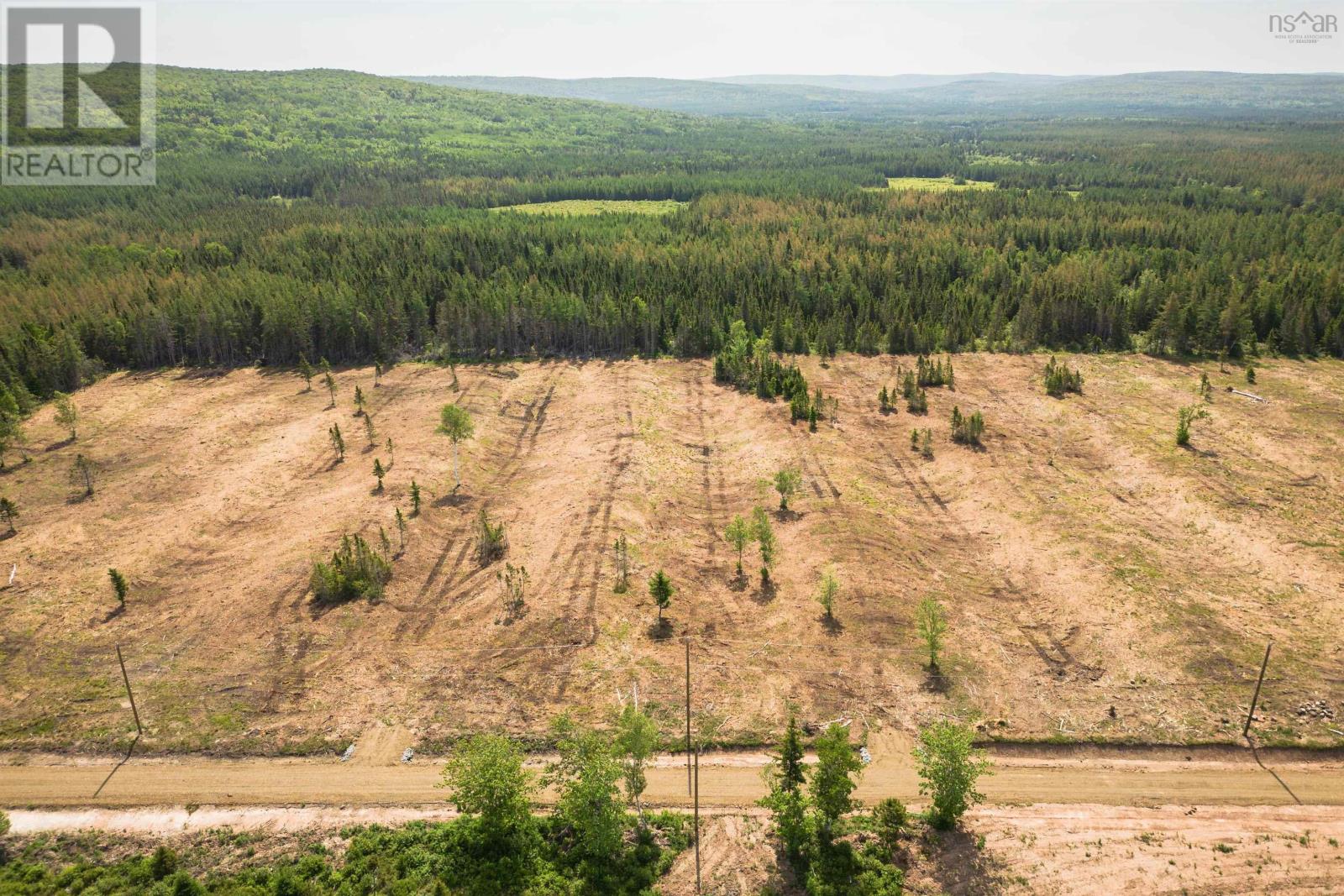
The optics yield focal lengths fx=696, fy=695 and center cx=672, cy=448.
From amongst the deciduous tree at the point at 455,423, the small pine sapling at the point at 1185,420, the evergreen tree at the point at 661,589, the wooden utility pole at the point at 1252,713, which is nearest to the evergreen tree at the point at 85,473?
the deciduous tree at the point at 455,423

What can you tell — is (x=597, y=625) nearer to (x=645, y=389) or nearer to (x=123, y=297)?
(x=645, y=389)

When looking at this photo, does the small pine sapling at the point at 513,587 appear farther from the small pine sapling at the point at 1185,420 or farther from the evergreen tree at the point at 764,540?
the small pine sapling at the point at 1185,420

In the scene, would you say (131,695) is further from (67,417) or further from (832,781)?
(67,417)

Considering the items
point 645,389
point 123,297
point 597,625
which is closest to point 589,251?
point 645,389

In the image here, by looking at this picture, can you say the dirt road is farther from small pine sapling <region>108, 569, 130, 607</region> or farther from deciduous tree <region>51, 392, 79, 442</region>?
deciduous tree <region>51, 392, 79, 442</region>

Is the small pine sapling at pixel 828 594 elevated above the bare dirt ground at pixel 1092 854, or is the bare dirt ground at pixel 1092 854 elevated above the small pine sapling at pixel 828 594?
the small pine sapling at pixel 828 594

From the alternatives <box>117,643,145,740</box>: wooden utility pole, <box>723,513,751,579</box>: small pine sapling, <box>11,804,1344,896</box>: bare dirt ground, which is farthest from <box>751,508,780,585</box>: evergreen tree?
<box>117,643,145,740</box>: wooden utility pole

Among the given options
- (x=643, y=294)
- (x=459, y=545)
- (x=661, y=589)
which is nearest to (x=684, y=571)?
(x=661, y=589)

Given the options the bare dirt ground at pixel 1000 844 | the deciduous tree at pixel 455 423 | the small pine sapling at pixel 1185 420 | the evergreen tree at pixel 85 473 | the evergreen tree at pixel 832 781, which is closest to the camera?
the bare dirt ground at pixel 1000 844
